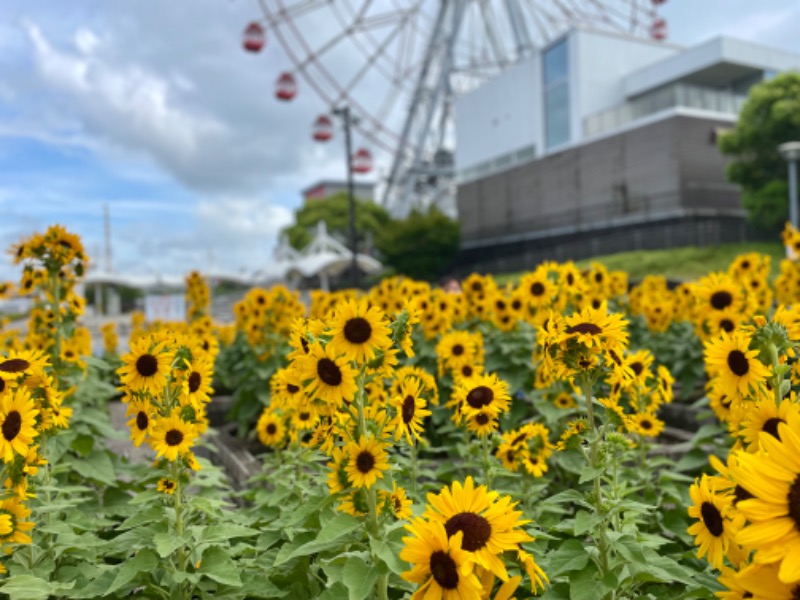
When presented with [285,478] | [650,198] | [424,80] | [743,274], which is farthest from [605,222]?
[285,478]

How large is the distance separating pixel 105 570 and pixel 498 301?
3.75m

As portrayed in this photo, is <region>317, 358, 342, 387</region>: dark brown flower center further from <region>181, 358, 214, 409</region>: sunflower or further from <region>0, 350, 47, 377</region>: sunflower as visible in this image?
<region>0, 350, 47, 377</region>: sunflower

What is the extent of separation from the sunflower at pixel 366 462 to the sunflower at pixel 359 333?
0.25 m

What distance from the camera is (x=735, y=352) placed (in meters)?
2.17

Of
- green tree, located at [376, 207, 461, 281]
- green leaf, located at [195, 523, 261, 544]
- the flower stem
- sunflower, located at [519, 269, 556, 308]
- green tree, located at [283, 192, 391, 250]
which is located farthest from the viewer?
green tree, located at [283, 192, 391, 250]

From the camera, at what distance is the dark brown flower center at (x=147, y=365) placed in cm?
239

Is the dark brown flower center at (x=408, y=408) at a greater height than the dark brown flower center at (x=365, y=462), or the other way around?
the dark brown flower center at (x=408, y=408)

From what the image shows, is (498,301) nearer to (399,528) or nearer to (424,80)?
(399,528)

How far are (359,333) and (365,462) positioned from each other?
0.38 metres

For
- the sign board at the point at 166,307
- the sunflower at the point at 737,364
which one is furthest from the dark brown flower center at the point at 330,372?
the sign board at the point at 166,307

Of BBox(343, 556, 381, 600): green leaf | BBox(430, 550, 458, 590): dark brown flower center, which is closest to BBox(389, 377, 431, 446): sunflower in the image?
BBox(343, 556, 381, 600): green leaf

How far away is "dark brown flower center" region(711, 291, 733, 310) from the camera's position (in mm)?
4426

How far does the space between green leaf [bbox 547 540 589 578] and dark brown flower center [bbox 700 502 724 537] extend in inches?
20.3

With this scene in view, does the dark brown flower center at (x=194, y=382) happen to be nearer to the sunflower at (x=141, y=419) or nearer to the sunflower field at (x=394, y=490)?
the sunflower field at (x=394, y=490)
